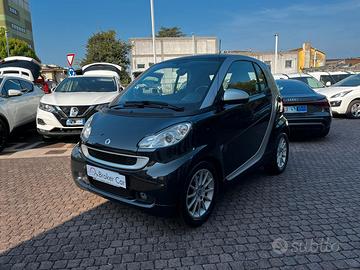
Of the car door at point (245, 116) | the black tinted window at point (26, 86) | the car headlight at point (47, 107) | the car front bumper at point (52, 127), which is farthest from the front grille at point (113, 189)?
the black tinted window at point (26, 86)

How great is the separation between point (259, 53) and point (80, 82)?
42456 mm

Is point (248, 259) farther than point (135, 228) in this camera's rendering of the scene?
No

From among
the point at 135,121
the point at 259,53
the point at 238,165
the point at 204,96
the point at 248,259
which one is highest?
the point at 259,53

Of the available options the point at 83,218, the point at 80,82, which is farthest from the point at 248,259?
the point at 80,82

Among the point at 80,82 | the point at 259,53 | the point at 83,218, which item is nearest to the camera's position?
the point at 83,218

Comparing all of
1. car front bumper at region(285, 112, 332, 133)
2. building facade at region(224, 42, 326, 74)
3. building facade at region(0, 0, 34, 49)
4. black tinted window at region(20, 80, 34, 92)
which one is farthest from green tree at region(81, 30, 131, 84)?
building facade at region(0, 0, 34, 49)

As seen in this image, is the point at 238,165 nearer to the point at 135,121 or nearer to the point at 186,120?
the point at 186,120

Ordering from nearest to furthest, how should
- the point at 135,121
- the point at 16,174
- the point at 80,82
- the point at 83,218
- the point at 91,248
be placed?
the point at 91,248 → the point at 135,121 → the point at 83,218 → the point at 16,174 → the point at 80,82

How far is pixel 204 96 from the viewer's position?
3203 millimetres

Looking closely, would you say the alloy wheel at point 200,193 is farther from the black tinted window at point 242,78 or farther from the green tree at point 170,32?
the green tree at point 170,32

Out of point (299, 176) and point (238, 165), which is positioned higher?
point (238, 165)

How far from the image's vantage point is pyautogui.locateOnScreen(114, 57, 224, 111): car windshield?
3297mm

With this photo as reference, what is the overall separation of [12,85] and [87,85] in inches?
69.8

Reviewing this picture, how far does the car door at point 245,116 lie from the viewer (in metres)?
3.38
